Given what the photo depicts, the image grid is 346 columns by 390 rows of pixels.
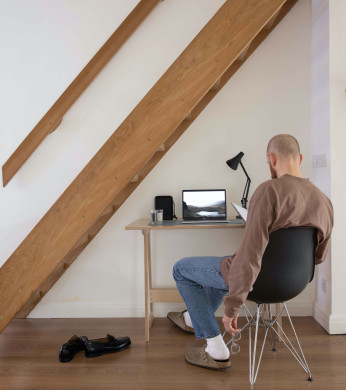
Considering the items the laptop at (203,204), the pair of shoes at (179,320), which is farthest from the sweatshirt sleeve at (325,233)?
the pair of shoes at (179,320)

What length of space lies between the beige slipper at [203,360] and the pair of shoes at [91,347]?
1.42 feet

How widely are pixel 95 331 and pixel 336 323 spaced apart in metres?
1.64

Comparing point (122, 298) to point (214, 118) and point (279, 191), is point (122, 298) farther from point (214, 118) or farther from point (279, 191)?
point (279, 191)

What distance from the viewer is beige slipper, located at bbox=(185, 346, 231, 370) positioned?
2179 millimetres

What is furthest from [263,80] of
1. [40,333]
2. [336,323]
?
[40,333]

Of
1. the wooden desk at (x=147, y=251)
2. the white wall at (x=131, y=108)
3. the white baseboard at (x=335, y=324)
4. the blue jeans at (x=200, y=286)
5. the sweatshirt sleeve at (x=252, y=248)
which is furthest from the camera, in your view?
the white wall at (x=131, y=108)

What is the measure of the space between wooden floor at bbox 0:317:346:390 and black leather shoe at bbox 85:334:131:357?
0.11 ft

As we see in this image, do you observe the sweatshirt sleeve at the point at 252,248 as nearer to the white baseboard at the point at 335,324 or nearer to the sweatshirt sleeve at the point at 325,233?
the sweatshirt sleeve at the point at 325,233

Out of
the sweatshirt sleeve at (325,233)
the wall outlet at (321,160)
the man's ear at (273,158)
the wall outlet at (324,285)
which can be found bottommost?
the wall outlet at (324,285)

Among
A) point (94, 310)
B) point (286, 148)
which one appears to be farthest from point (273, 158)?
point (94, 310)

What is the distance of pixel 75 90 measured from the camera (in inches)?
110

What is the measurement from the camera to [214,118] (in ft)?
10.1

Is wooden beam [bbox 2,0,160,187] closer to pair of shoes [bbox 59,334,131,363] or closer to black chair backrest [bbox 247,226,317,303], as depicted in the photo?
pair of shoes [bbox 59,334,131,363]

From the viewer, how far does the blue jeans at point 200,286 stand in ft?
6.91
